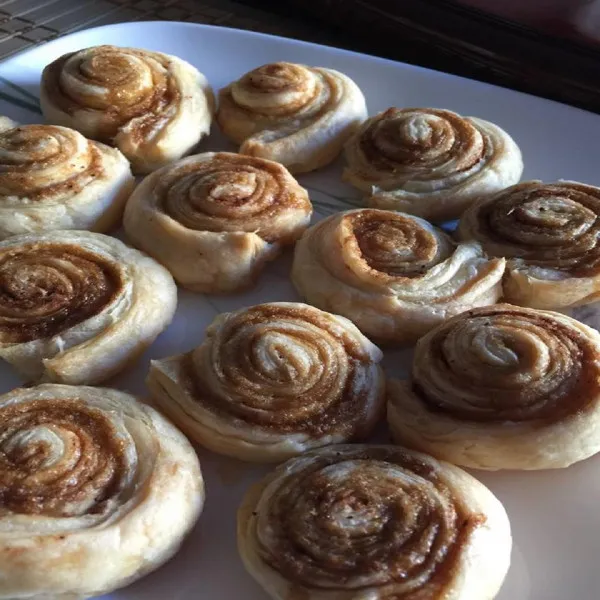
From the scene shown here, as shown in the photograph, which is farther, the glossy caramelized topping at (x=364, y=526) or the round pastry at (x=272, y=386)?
the round pastry at (x=272, y=386)

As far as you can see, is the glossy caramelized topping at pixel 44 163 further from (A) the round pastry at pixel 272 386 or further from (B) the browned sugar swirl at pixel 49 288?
(A) the round pastry at pixel 272 386

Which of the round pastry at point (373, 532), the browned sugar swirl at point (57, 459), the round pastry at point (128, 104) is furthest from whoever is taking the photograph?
the round pastry at point (128, 104)

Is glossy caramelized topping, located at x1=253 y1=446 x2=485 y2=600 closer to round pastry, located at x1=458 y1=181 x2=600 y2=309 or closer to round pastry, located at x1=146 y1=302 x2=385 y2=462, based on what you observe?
round pastry, located at x1=146 y1=302 x2=385 y2=462

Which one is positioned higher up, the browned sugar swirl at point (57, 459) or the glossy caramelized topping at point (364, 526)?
the glossy caramelized topping at point (364, 526)

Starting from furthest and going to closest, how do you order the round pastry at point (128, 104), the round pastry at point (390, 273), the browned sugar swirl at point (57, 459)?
the round pastry at point (128, 104), the round pastry at point (390, 273), the browned sugar swirl at point (57, 459)

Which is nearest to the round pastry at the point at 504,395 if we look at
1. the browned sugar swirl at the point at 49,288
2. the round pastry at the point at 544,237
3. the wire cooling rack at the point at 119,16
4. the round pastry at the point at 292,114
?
the round pastry at the point at 544,237

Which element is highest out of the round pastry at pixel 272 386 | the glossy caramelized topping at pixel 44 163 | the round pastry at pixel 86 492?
the glossy caramelized topping at pixel 44 163

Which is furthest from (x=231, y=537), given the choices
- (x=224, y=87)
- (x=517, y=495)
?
(x=224, y=87)
